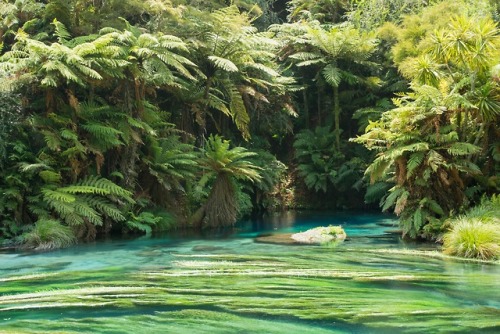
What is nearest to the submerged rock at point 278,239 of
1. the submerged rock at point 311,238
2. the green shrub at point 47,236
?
the submerged rock at point 311,238

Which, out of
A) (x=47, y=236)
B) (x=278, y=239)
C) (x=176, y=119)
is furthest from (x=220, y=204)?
(x=47, y=236)

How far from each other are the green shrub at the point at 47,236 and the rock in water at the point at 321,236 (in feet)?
14.1

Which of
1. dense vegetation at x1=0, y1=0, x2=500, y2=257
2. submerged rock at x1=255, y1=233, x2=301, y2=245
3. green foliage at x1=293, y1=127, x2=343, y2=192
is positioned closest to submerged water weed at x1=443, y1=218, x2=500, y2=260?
dense vegetation at x1=0, y1=0, x2=500, y2=257

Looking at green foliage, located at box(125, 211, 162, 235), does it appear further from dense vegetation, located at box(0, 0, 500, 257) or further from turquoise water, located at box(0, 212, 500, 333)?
turquoise water, located at box(0, 212, 500, 333)

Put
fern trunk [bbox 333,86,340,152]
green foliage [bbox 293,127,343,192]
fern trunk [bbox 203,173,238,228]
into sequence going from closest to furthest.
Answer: fern trunk [bbox 203,173,238,228]
green foliage [bbox 293,127,343,192]
fern trunk [bbox 333,86,340,152]

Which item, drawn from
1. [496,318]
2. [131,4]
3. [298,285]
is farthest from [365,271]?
[131,4]

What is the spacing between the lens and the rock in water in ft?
34.4

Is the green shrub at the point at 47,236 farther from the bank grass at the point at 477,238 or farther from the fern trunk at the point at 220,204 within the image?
the bank grass at the point at 477,238

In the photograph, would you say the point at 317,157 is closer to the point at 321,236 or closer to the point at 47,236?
the point at 321,236

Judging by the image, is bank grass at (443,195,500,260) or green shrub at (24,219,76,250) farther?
green shrub at (24,219,76,250)

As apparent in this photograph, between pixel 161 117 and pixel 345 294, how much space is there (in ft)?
28.6

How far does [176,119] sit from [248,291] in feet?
31.3

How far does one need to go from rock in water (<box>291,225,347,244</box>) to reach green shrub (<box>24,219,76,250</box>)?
4.29 metres

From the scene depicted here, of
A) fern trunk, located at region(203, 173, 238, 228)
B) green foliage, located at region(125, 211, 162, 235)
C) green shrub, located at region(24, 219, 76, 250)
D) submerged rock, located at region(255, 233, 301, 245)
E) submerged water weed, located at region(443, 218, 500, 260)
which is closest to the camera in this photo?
submerged water weed, located at region(443, 218, 500, 260)
